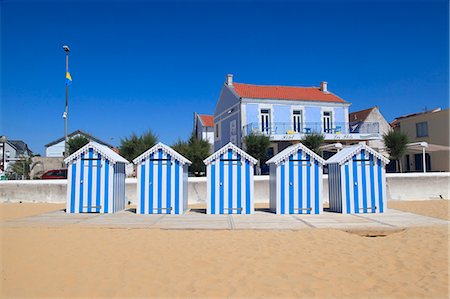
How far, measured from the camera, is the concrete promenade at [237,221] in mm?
8629

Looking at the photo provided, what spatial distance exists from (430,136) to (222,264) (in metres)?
31.6

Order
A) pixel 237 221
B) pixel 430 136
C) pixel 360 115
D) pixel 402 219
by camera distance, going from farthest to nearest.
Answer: pixel 360 115 < pixel 430 136 < pixel 402 219 < pixel 237 221

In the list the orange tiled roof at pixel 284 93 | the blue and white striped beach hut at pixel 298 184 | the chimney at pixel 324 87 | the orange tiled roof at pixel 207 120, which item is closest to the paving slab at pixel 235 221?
the blue and white striped beach hut at pixel 298 184

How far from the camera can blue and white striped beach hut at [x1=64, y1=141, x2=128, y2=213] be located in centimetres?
1130

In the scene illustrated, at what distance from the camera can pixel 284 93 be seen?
94.6 ft

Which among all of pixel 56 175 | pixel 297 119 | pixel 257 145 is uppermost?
pixel 297 119

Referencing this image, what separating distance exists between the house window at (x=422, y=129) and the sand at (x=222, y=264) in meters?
27.4

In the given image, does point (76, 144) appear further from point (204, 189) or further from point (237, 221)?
point (237, 221)

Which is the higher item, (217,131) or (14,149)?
(217,131)

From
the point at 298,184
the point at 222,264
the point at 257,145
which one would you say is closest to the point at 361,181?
the point at 298,184

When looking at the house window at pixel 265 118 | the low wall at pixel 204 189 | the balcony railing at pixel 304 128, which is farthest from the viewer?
the house window at pixel 265 118

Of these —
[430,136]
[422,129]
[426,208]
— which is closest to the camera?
[426,208]

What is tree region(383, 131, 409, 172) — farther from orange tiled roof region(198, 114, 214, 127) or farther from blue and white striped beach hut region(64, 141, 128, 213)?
blue and white striped beach hut region(64, 141, 128, 213)

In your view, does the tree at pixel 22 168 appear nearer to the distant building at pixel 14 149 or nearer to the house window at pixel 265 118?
the house window at pixel 265 118
